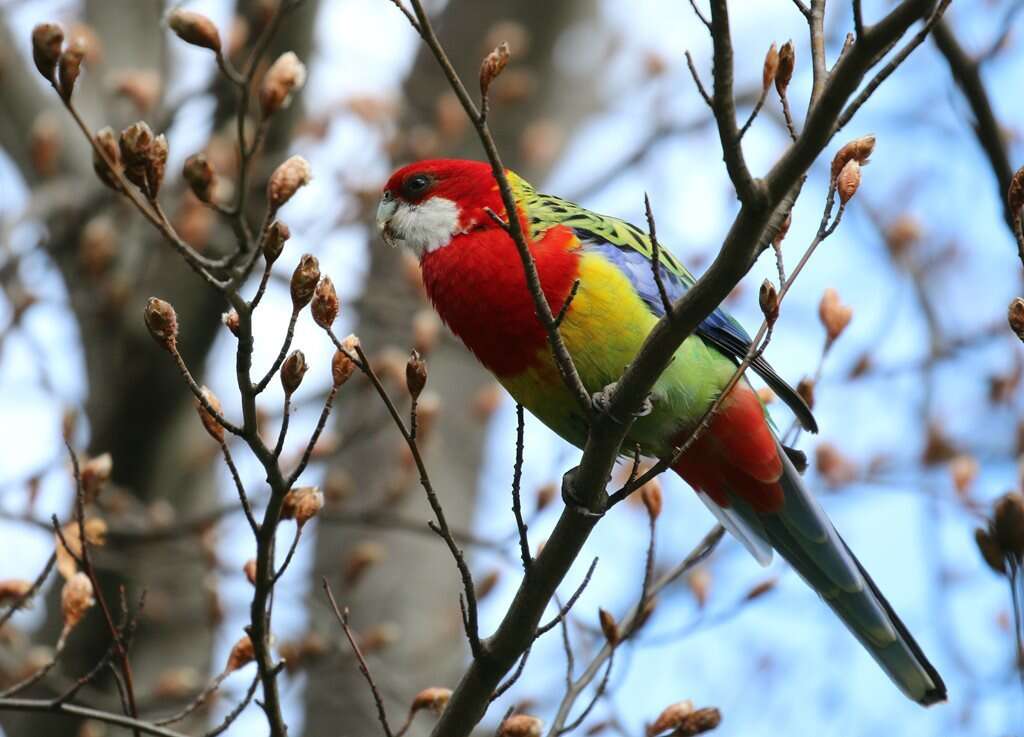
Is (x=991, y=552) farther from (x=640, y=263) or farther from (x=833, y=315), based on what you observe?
(x=640, y=263)

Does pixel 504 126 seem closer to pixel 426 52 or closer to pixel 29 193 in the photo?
pixel 426 52

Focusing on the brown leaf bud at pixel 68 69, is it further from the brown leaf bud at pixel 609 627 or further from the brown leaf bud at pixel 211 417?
the brown leaf bud at pixel 609 627

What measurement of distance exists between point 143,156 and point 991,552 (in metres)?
2.11

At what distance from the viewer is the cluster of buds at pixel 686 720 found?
2.98m

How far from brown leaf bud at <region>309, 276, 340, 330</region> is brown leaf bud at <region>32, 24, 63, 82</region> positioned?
772 millimetres

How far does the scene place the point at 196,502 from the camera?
6266 millimetres

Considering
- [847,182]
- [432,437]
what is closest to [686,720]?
[847,182]

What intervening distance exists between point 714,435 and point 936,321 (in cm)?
391

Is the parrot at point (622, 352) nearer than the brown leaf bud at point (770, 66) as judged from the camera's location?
No

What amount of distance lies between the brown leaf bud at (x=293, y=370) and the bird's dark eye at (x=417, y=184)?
1838 mm

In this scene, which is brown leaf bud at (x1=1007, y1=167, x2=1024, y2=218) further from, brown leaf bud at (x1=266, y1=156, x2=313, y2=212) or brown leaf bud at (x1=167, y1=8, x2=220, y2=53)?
brown leaf bud at (x1=167, y1=8, x2=220, y2=53)

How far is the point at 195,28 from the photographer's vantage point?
114 inches

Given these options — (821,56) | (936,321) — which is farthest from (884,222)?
(821,56)

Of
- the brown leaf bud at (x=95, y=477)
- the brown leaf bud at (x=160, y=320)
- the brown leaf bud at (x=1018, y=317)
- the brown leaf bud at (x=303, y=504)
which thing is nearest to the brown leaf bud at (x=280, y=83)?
the brown leaf bud at (x=160, y=320)
